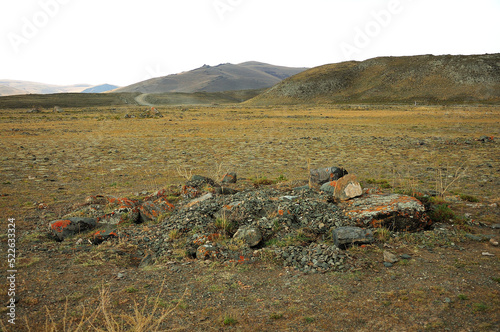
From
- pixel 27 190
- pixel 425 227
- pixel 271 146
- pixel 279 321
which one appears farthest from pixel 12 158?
pixel 425 227

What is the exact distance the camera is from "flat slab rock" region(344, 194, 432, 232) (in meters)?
7.05

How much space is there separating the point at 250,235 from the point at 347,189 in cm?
352

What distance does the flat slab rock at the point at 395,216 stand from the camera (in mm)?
7055

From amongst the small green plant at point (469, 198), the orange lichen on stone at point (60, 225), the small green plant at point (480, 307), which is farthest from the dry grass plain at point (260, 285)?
the orange lichen on stone at point (60, 225)

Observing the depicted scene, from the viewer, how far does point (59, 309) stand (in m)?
4.64

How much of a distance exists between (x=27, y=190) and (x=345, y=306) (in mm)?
12127

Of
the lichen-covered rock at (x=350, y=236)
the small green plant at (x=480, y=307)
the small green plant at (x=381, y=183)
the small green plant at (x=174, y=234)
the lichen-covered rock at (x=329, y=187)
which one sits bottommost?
the small green plant at (x=174, y=234)

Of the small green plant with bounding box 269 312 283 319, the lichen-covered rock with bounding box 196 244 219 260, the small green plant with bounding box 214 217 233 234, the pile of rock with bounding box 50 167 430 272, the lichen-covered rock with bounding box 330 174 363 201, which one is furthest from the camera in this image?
the lichen-covered rock with bounding box 330 174 363 201

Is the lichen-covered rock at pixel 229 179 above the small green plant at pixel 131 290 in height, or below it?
above

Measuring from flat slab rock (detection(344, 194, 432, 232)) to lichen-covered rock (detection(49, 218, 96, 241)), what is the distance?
6.86 metres

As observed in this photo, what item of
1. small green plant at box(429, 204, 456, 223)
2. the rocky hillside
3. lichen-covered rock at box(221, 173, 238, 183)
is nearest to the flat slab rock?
small green plant at box(429, 204, 456, 223)

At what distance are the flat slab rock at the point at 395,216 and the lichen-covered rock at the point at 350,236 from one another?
583 millimetres

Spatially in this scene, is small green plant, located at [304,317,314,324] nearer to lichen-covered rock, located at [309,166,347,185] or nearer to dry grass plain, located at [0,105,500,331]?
dry grass plain, located at [0,105,500,331]

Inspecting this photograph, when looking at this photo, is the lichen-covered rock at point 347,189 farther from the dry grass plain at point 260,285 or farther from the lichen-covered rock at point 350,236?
the dry grass plain at point 260,285
